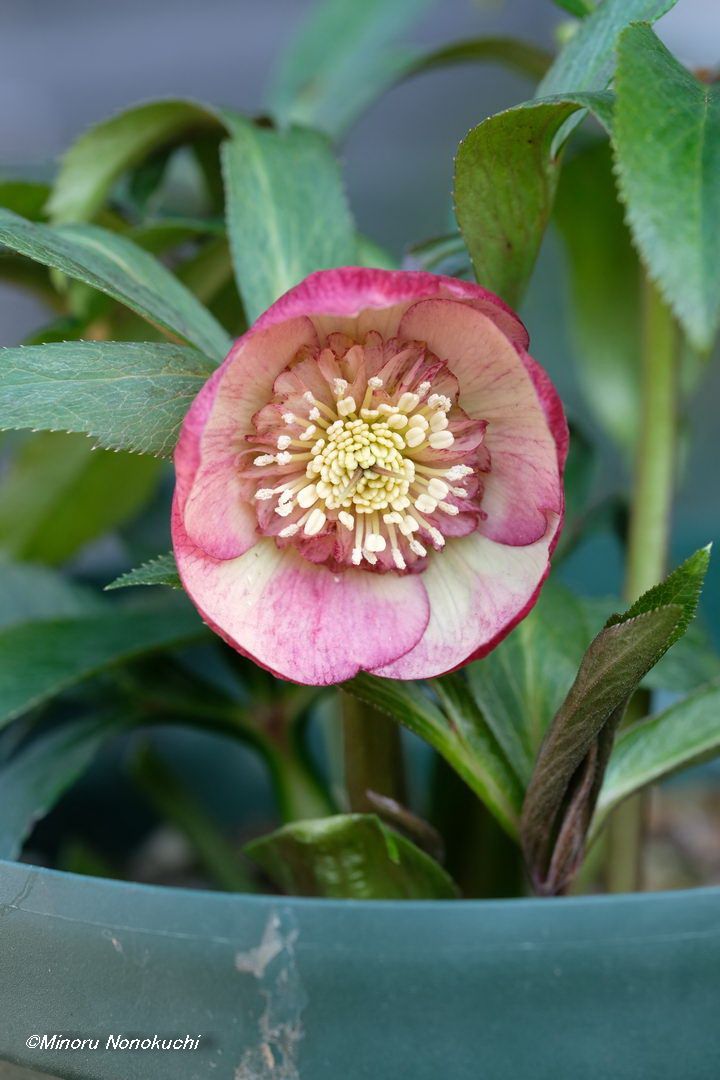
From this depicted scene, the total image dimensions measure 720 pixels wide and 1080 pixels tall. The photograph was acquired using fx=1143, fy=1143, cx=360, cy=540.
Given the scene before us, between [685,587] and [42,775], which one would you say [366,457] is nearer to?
[685,587]

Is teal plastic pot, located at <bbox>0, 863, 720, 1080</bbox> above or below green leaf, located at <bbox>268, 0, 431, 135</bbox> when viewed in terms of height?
below

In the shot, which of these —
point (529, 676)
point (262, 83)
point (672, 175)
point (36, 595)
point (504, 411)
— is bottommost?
point (36, 595)

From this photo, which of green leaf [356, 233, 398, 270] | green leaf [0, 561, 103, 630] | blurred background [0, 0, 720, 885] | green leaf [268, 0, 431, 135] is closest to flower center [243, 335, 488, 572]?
green leaf [356, 233, 398, 270]

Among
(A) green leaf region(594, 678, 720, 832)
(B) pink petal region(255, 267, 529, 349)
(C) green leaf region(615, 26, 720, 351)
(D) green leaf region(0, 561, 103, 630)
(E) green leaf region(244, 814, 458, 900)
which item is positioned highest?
(C) green leaf region(615, 26, 720, 351)

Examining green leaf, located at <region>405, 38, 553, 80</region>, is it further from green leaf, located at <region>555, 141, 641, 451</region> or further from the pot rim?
the pot rim

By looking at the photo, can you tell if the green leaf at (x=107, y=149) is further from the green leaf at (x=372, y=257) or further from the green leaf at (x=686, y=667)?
the green leaf at (x=686, y=667)

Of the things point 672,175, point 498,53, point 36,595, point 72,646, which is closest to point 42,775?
point 72,646

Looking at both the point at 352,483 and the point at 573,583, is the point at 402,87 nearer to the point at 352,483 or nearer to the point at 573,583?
the point at 573,583
